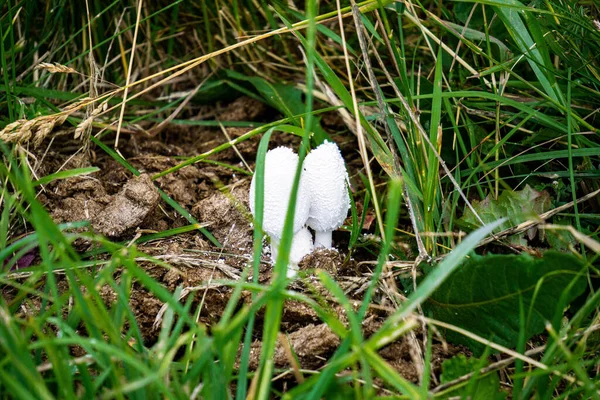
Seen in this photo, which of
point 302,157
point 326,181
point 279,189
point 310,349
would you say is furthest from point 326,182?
point 302,157

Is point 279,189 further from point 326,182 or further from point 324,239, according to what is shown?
point 324,239

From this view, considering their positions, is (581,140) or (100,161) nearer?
(581,140)

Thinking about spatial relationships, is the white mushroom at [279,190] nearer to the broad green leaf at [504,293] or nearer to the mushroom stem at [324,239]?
the mushroom stem at [324,239]

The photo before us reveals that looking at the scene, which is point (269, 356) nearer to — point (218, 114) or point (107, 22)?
point (218, 114)

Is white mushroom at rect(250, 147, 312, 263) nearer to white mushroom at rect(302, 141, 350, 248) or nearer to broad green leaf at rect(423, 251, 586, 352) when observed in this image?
white mushroom at rect(302, 141, 350, 248)

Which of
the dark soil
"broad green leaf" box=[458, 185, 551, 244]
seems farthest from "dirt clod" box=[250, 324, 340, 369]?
"broad green leaf" box=[458, 185, 551, 244]

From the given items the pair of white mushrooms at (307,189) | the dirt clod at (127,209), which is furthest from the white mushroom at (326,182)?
the dirt clod at (127,209)

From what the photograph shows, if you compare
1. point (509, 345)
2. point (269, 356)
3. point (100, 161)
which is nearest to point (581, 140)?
point (509, 345)
